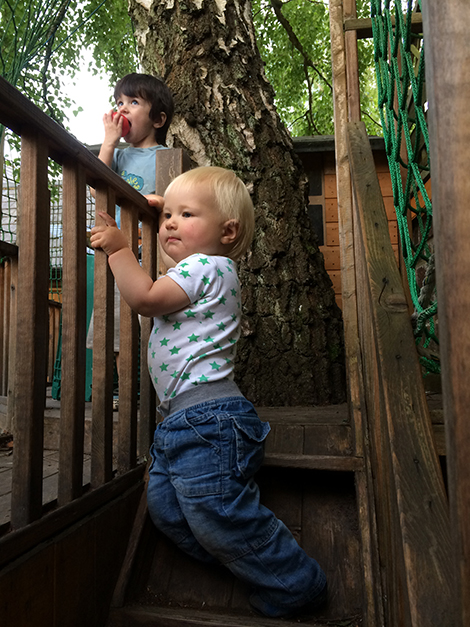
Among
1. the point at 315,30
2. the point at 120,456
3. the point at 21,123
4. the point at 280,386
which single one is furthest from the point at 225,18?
the point at 315,30

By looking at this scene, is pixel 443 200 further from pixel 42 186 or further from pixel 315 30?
pixel 315 30

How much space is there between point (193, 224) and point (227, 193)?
15cm

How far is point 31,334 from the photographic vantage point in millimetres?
1196

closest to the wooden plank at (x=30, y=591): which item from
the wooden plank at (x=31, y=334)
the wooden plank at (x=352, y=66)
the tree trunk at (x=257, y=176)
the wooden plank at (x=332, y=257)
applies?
the wooden plank at (x=31, y=334)

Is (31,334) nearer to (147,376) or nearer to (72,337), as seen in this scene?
(72,337)

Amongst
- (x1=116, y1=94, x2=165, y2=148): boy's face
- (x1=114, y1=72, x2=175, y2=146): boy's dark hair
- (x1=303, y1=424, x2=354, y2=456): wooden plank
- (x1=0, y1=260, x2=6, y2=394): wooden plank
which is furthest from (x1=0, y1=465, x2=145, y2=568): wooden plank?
(x1=0, y1=260, x2=6, y2=394): wooden plank

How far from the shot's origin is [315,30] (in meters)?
9.72

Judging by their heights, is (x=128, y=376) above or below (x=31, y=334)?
below

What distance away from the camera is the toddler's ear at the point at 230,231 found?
1.65 m

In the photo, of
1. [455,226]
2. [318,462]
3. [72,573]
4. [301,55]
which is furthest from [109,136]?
[301,55]

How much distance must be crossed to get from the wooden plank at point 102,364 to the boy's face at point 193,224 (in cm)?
21

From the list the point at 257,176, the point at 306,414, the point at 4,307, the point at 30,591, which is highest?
the point at 257,176

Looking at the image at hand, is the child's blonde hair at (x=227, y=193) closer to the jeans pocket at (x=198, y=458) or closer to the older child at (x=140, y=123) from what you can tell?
the jeans pocket at (x=198, y=458)

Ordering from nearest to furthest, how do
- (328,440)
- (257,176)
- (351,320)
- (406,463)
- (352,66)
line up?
(406,463) → (328,440) → (351,320) → (352,66) → (257,176)
